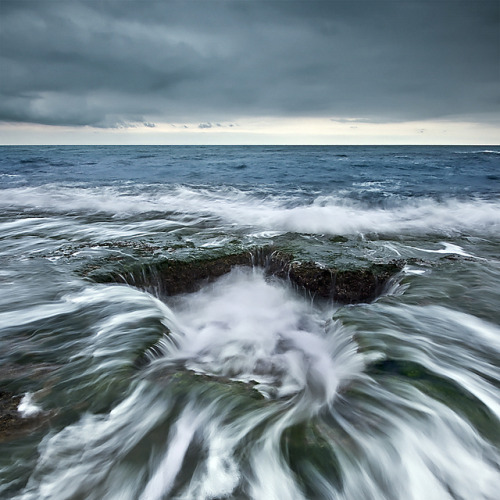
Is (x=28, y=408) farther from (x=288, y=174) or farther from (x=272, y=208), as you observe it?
(x=288, y=174)

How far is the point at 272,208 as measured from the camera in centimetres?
1245

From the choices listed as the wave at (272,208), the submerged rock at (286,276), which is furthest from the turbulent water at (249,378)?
the wave at (272,208)

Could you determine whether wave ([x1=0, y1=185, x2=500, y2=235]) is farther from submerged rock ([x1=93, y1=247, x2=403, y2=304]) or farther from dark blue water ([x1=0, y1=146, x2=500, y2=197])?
dark blue water ([x1=0, y1=146, x2=500, y2=197])

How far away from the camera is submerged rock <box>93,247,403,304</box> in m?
5.42

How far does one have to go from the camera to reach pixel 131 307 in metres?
4.46

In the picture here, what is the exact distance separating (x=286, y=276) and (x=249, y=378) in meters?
2.46

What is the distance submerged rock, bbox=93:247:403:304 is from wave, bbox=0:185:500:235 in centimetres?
272

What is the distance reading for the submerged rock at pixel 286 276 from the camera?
5.42 m

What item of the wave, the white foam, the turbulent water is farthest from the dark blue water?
the white foam

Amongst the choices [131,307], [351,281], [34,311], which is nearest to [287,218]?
[351,281]

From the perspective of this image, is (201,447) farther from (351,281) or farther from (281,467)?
(351,281)

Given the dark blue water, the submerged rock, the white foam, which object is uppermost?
the white foam

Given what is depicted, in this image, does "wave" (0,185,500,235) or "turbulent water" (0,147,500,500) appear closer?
"turbulent water" (0,147,500,500)

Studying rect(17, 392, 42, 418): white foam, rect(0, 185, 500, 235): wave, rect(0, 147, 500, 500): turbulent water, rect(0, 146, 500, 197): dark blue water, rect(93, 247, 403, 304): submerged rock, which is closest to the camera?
rect(0, 147, 500, 500): turbulent water
